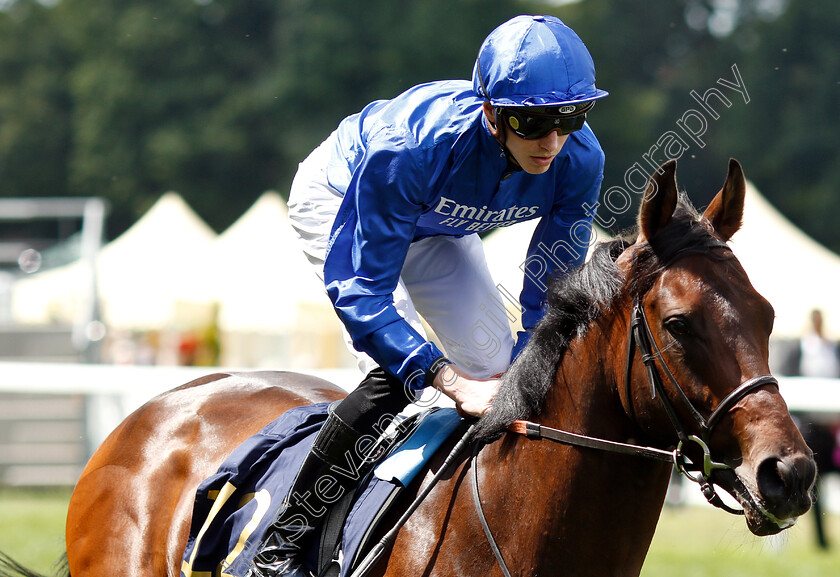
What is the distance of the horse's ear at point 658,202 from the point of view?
7.76 feet

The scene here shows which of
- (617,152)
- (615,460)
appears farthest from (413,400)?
(617,152)

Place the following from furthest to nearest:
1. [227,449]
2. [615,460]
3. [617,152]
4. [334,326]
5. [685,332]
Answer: [617,152] → [334,326] → [227,449] → [615,460] → [685,332]

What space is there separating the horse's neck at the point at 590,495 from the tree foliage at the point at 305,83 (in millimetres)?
24155

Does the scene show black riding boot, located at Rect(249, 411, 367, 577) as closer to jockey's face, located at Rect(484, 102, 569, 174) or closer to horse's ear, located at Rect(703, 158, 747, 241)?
jockey's face, located at Rect(484, 102, 569, 174)

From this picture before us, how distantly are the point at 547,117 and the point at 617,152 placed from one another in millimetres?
26127

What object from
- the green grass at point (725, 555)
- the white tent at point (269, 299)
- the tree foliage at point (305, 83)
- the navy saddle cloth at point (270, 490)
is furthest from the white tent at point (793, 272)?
the tree foliage at point (305, 83)

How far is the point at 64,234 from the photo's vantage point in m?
36.7

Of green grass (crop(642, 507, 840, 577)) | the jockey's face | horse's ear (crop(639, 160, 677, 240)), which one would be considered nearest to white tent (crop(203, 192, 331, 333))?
green grass (crop(642, 507, 840, 577))

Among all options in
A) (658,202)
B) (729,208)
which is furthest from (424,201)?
(729,208)

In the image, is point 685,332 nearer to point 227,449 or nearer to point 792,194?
point 227,449

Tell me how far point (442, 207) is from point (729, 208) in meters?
0.85

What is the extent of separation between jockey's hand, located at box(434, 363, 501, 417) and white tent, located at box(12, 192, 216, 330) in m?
15.5

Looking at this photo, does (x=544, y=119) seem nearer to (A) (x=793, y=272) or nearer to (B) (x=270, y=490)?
(B) (x=270, y=490)

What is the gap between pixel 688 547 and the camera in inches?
305
